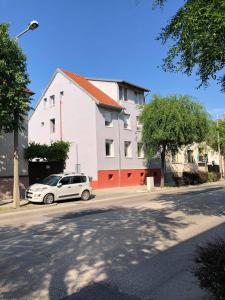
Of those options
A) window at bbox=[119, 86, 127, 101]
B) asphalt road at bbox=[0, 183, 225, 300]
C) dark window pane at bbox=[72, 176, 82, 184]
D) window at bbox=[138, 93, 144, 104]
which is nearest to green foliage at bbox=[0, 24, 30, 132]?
dark window pane at bbox=[72, 176, 82, 184]

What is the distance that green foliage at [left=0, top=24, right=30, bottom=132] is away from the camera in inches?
690

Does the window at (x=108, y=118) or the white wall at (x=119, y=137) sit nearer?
the white wall at (x=119, y=137)

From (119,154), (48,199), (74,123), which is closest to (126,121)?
(119,154)

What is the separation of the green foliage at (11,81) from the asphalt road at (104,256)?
21.9ft

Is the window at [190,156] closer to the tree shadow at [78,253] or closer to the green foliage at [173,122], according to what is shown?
the green foliage at [173,122]

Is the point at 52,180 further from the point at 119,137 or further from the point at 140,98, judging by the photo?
the point at 140,98

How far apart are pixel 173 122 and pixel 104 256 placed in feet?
78.9

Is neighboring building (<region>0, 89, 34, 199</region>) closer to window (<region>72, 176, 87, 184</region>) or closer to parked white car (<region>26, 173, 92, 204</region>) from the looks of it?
parked white car (<region>26, 173, 92, 204</region>)

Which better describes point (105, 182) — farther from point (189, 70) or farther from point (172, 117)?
point (189, 70)

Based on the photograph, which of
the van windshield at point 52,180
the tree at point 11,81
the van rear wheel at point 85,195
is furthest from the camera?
the van rear wheel at point 85,195

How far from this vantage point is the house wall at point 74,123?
33.8 metres

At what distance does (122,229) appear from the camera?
35.6 feet

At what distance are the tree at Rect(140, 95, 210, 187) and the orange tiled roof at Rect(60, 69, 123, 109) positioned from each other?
385 centimetres

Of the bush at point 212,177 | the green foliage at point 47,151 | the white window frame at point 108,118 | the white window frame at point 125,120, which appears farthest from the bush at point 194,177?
the green foliage at point 47,151
